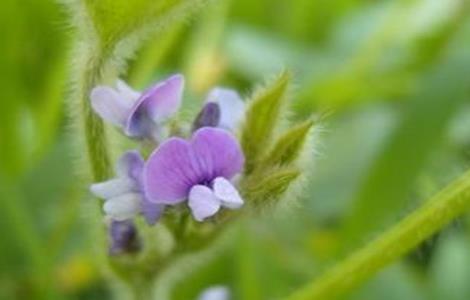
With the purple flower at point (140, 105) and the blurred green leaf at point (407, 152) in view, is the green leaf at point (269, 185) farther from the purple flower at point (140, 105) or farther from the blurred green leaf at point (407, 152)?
the blurred green leaf at point (407, 152)

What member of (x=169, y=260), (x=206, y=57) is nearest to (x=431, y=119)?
(x=206, y=57)

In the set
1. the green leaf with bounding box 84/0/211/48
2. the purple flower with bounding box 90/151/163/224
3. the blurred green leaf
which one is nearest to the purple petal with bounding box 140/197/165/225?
the purple flower with bounding box 90/151/163/224

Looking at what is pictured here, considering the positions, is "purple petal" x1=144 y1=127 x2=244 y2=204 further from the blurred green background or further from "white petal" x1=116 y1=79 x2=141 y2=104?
the blurred green background

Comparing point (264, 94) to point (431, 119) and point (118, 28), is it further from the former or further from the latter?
point (431, 119)

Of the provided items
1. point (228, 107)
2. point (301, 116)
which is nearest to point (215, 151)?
point (228, 107)

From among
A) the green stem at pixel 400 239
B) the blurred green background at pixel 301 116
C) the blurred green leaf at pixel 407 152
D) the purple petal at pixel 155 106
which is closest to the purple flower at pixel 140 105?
the purple petal at pixel 155 106

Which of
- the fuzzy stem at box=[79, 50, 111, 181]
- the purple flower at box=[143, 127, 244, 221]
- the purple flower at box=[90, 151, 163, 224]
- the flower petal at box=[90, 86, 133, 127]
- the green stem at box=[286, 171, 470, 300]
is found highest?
the fuzzy stem at box=[79, 50, 111, 181]
